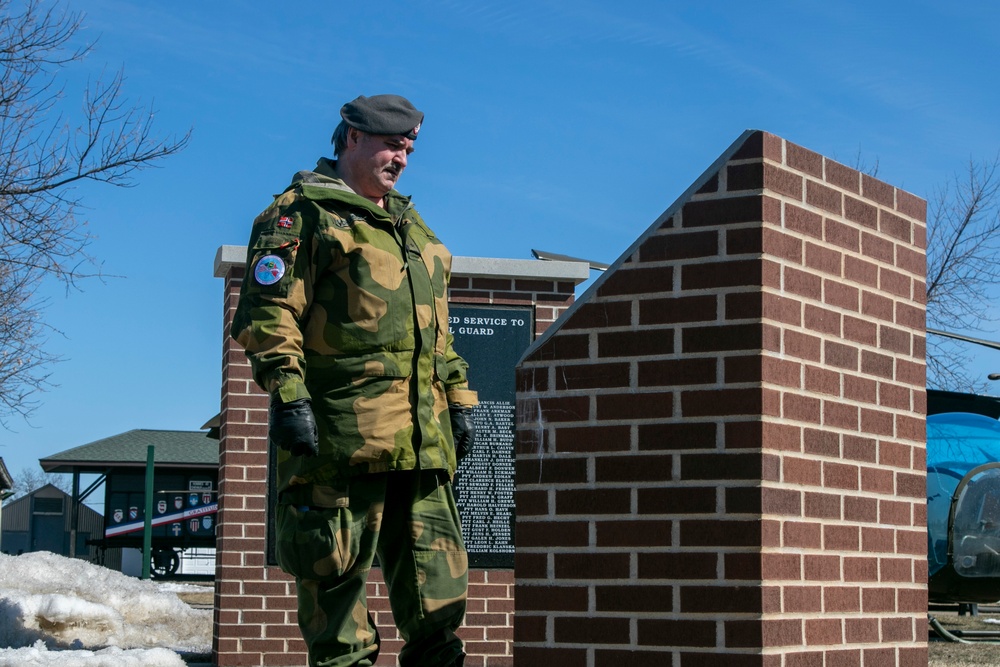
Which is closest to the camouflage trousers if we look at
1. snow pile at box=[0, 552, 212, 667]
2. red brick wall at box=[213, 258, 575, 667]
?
snow pile at box=[0, 552, 212, 667]

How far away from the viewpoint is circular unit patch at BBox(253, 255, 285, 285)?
3.89 m

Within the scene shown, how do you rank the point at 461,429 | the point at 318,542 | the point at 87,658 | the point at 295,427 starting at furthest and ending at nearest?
the point at 87,658
the point at 461,429
the point at 318,542
the point at 295,427

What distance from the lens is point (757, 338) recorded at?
3852 millimetres

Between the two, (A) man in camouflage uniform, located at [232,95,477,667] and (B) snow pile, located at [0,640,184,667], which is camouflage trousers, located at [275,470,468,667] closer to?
(A) man in camouflage uniform, located at [232,95,477,667]

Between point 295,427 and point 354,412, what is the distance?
0.27 metres

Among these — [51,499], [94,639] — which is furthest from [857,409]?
[51,499]

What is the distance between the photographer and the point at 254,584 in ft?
29.6

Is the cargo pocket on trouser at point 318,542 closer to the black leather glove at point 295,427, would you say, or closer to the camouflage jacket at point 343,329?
the camouflage jacket at point 343,329

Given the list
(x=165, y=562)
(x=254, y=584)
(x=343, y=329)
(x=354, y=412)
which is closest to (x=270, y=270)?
(x=343, y=329)

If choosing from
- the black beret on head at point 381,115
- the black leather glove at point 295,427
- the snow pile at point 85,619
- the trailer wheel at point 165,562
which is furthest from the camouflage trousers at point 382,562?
the trailer wheel at point 165,562

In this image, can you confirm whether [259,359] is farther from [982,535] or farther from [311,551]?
[982,535]

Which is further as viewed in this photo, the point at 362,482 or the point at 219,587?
the point at 219,587

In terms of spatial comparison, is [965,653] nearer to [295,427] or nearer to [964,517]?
[964,517]

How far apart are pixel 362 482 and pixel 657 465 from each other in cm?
92
